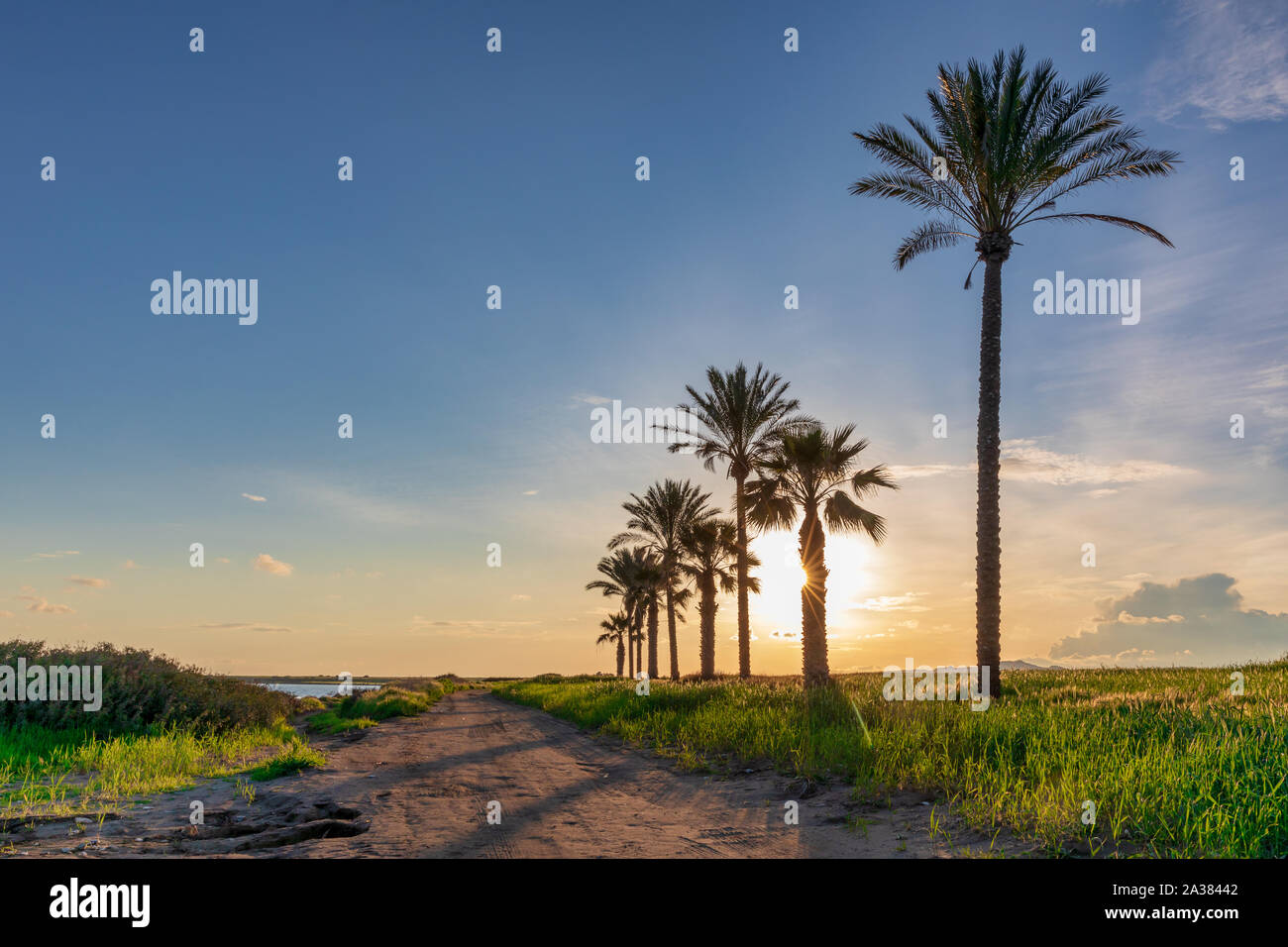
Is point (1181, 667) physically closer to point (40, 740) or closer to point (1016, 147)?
point (1016, 147)

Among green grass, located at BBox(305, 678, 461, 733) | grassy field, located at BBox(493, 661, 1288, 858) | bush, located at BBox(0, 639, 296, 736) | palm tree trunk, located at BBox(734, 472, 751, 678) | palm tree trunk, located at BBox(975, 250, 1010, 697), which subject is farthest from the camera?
palm tree trunk, located at BBox(734, 472, 751, 678)

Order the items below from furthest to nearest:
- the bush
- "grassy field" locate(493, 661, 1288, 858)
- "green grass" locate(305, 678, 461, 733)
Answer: "green grass" locate(305, 678, 461, 733)
the bush
"grassy field" locate(493, 661, 1288, 858)

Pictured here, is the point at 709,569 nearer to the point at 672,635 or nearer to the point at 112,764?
the point at 672,635

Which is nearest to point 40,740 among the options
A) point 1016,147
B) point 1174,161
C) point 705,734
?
point 705,734

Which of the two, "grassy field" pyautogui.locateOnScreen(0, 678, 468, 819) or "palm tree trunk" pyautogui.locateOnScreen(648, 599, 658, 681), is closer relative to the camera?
"grassy field" pyautogui.locateOnScreen(0, 678, 468, 819)

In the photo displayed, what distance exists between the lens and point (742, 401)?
3397cm

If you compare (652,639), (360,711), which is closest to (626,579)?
(652,639)

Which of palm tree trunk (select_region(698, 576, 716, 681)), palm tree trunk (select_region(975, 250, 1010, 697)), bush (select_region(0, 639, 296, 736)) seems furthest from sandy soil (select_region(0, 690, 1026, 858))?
palm tree trunk (select_region(698, 576, 716, 681))

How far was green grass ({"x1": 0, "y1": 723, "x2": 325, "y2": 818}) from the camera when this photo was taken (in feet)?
30.7

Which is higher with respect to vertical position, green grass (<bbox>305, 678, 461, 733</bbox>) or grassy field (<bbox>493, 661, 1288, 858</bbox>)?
grassy field (<bbox>493, 661, 1288, 858</bbox>)

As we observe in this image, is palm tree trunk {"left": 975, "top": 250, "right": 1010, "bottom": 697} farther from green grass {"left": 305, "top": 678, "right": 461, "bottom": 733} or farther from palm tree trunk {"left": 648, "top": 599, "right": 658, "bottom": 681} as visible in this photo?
palm tree trunk {"left": 648, "top": 599, "right": 658, "bottom": 681}

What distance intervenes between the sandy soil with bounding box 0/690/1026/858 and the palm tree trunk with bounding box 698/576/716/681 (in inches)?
1057

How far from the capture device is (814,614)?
25.7 metres

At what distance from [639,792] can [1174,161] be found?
22.0 m
